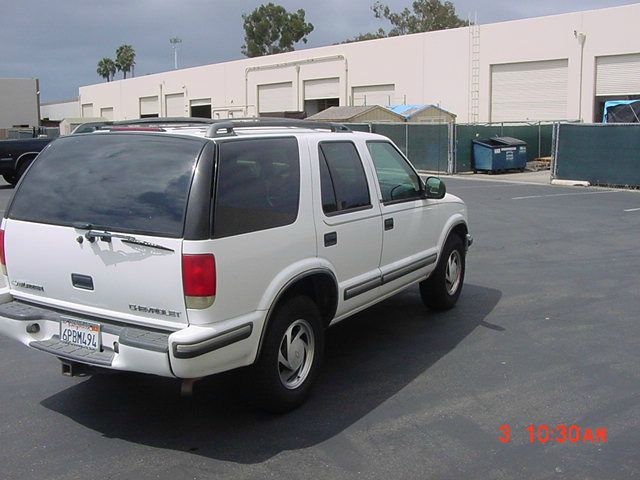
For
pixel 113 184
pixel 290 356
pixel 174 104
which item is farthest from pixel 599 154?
pixel 174 104

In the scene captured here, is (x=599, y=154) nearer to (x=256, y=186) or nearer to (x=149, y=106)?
(x=256, y=186)

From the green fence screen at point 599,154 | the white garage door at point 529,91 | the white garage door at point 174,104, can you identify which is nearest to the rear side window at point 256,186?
the green fence screen at point 599,154

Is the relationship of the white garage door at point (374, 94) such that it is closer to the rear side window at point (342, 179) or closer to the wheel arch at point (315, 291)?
the rear side window at point (342, 179)

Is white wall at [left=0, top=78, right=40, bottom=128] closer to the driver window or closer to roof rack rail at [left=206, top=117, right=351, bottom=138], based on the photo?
the driver window

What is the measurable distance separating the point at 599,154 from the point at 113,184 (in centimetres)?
2103

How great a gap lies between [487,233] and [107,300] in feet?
30.2

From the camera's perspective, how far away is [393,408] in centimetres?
475

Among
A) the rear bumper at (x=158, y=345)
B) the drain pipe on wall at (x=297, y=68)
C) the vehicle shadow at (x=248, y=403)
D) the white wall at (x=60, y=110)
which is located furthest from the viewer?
the white wall at (x=60, y=110)

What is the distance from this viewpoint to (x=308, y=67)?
49312 millimetres

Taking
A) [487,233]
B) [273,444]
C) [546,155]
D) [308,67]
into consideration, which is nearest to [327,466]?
[273,444]

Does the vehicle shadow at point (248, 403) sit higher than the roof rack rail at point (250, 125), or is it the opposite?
the roof rack rail at point (250, 125)

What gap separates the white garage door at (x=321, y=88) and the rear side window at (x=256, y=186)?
43562 mm

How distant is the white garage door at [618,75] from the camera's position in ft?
105

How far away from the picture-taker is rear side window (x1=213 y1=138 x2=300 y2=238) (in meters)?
4.10
